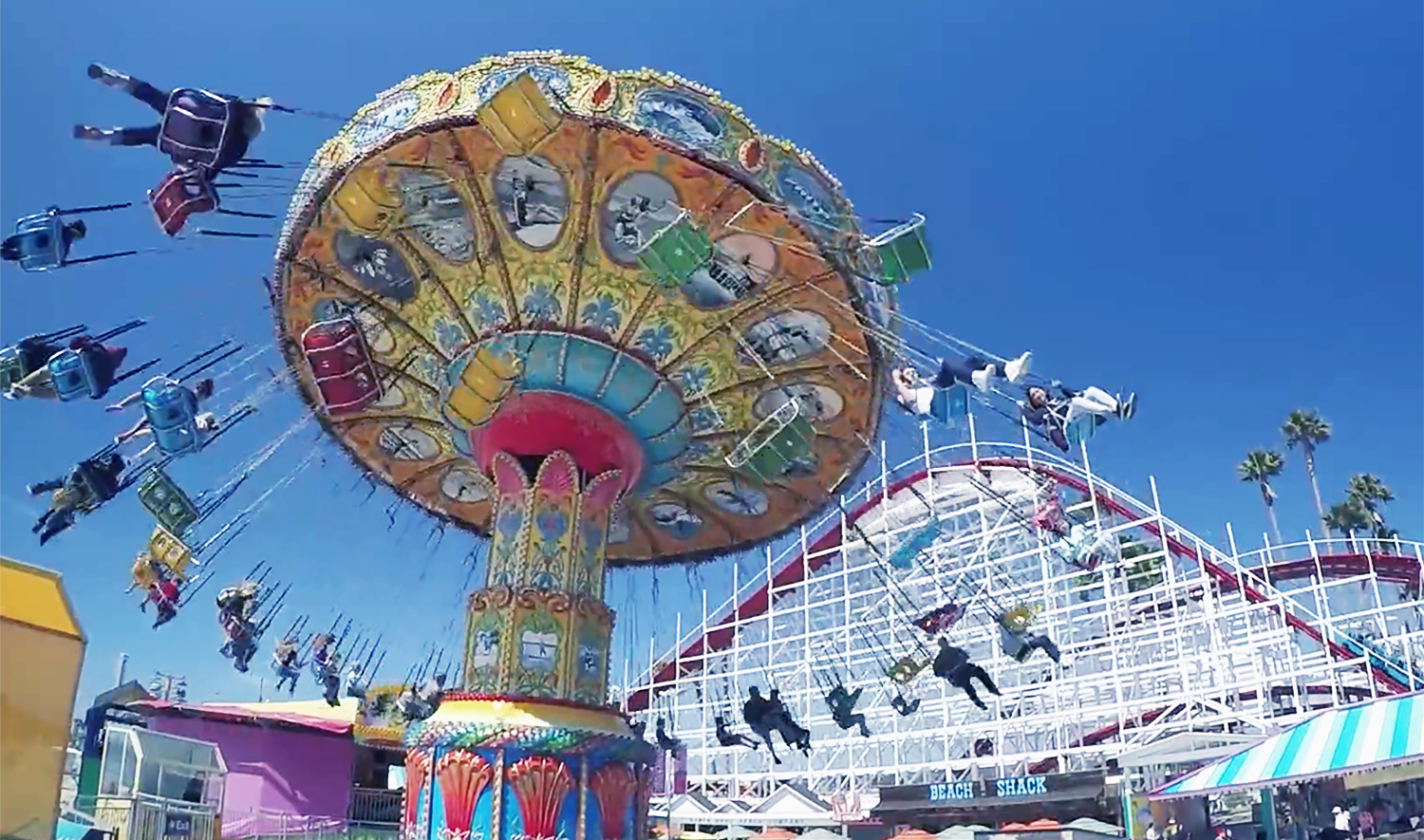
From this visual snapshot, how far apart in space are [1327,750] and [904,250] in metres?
9.47

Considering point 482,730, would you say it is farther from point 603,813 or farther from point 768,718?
point 768,718

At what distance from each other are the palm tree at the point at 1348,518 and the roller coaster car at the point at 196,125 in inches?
2031

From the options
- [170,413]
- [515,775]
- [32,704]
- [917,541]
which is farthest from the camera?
[917,541]

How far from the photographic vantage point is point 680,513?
1574cm

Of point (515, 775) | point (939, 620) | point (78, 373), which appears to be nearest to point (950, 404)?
point (515, 775)

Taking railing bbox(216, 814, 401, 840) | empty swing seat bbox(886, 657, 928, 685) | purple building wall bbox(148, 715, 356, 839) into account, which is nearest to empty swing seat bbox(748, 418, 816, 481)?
empty swing seat bbox(886, 657, 928, 685)

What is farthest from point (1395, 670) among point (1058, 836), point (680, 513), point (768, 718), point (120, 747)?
point (120, 747)

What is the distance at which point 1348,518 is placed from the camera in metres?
48.9

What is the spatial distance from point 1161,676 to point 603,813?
678 inches

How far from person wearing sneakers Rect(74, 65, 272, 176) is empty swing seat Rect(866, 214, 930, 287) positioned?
601 centimetres

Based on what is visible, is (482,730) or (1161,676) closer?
(482,730)

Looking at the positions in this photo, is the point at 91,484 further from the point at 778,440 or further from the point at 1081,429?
the point at 1081,429

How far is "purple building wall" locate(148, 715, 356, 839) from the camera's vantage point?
752 inches

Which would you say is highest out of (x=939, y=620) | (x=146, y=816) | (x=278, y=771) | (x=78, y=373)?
(x=78, y=373)
